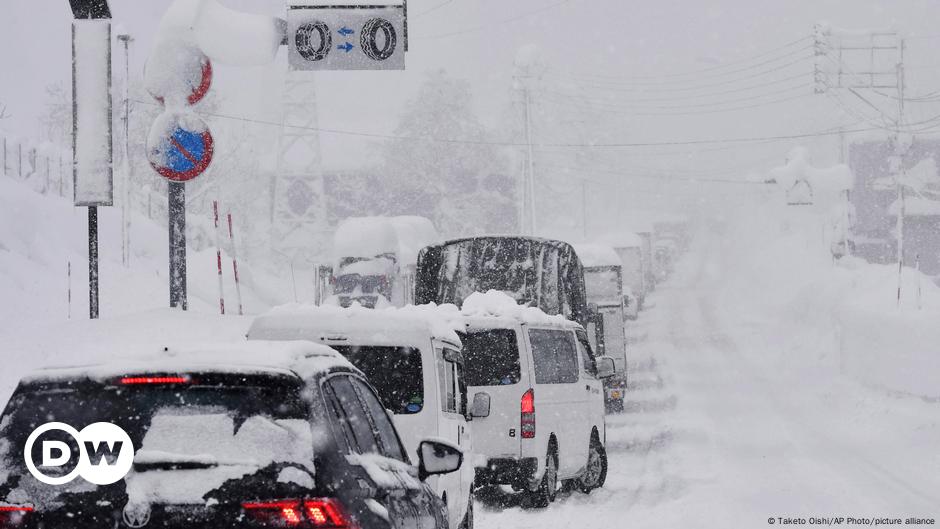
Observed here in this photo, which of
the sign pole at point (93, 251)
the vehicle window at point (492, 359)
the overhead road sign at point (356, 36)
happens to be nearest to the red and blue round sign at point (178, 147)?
the sign pole at point (93, 251)

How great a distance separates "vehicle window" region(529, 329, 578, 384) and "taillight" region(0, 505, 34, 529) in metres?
9.90

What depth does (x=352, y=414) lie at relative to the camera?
5.89 meters

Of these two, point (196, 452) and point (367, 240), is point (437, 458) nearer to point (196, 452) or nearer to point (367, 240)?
point (196, 452)

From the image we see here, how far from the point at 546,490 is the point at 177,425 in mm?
9661

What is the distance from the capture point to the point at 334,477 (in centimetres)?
494

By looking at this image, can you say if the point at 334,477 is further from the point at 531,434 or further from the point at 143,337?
the point at 143,337

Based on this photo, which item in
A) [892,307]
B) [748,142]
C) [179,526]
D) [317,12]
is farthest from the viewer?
[748,142]

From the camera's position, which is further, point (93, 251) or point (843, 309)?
point (843, 309)

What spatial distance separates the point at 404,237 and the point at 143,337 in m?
34.0

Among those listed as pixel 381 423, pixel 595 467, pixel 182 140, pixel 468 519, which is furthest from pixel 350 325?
pixel 182 140

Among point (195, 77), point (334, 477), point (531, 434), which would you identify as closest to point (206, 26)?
point (195, 77)

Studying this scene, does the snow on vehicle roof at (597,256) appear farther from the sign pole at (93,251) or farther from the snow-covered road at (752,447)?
the sign pole at (93,251)

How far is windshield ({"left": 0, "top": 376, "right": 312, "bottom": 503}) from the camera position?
4.84 m

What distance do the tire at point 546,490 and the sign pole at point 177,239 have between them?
19.8ft
